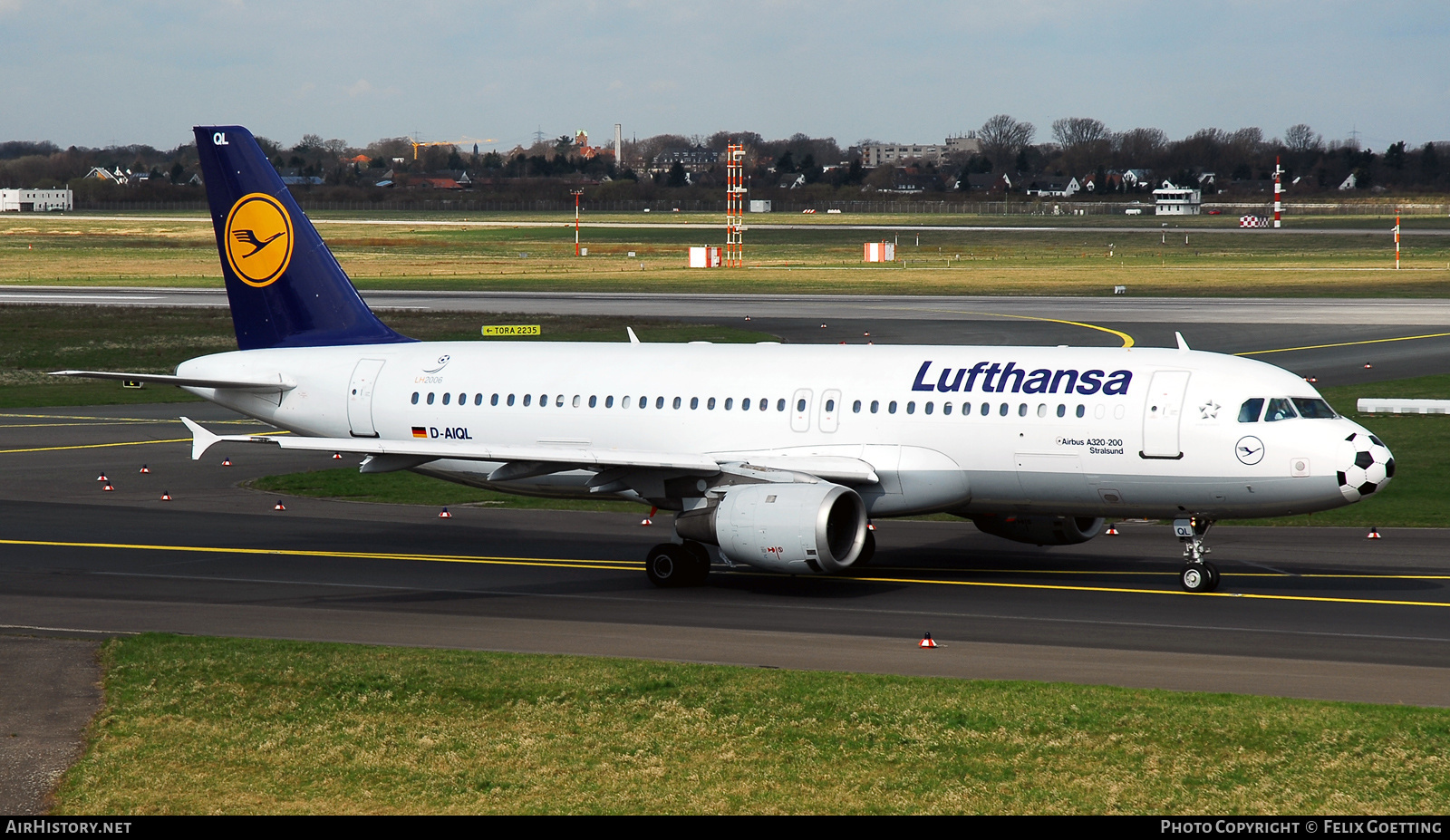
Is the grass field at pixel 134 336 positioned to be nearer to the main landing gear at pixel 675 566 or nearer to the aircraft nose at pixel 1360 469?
the main landing gear at pixel 675 566

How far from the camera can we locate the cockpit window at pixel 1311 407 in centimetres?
2647

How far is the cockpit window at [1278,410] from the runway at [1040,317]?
110ft

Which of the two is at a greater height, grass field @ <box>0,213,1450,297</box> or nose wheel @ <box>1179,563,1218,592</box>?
grass field @ <box>0,213,1450,297</box>

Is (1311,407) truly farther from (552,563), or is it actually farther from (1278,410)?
(552,563)

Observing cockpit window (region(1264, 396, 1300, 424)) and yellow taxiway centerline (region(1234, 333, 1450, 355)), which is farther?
yellow taxiway centerline (region(1234, 333, 1450, 355))

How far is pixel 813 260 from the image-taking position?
141000mm

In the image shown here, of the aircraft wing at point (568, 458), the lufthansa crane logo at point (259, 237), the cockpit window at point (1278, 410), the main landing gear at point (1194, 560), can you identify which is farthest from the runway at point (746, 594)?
the lufthansa crane logo at point (259, 237)

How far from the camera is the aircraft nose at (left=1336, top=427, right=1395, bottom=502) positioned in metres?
25.5

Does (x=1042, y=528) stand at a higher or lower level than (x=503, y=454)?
lower

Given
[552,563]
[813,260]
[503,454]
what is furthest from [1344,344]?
[813,260]

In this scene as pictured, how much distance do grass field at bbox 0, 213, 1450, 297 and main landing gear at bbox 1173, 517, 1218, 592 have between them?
74.8 meters

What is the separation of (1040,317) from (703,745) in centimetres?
6807

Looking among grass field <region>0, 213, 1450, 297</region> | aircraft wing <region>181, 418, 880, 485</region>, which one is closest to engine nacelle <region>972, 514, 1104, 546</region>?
aircraft wing <region>181, 418, 880, 485</region>

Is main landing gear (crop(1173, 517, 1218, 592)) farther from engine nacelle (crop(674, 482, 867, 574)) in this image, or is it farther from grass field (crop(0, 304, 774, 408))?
grass field (crop(0, 304, 774, 408))
